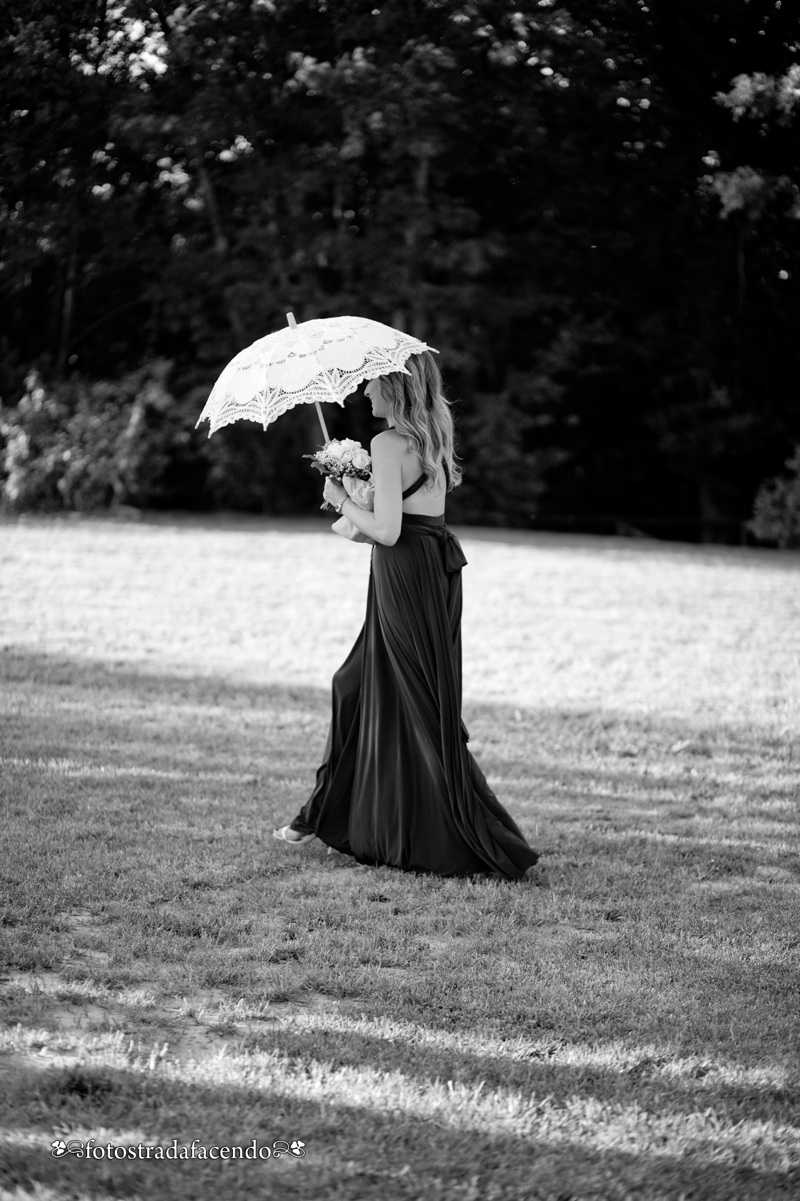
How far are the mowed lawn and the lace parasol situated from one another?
6.14 ft

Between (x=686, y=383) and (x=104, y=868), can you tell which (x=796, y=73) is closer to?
(x=686, y=383)

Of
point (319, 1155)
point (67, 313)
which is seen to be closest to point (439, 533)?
point (319, 1155)

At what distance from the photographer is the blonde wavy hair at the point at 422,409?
15.5ft

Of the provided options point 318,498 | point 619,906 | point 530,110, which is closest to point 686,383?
point 530,110

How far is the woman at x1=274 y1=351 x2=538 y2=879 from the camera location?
475 centimetres

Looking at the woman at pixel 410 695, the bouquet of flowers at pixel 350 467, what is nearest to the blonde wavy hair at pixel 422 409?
the woman at pixel 410 695

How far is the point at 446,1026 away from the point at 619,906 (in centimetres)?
129

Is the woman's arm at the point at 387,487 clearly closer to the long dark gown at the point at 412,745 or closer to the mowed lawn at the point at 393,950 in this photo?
the long dark gown at the point at 412,745

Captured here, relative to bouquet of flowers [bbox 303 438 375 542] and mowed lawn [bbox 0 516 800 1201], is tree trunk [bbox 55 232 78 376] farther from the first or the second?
bouquet of flowers [bbox 303 438 375 542]

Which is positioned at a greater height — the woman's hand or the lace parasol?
the lace parasol

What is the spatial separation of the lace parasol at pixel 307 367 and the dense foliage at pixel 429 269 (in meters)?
12.5

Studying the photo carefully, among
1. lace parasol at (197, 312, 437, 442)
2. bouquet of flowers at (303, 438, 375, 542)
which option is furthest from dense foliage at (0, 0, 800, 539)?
bouquet of flowers at (303, 438, 375, 542)

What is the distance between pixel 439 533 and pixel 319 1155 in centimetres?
279

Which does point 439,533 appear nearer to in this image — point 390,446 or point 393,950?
point 390,446
